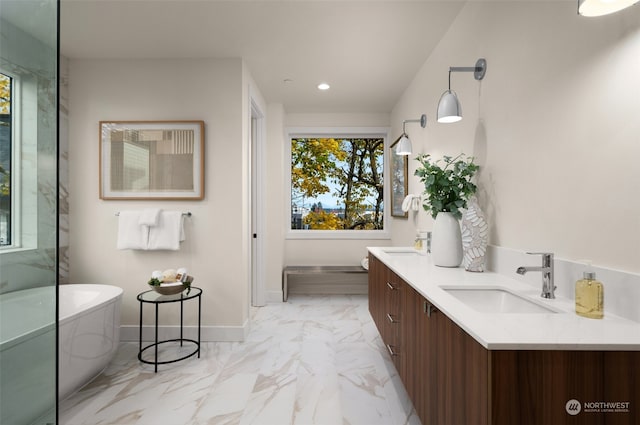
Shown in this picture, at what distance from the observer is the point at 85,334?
7.11 feet

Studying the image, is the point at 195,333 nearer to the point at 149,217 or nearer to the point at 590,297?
the point at 149,217

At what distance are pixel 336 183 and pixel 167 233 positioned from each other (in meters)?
2.44

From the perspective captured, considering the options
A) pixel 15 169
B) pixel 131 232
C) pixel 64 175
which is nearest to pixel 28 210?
pixel 15 169

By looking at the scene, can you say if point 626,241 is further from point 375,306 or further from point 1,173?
point 375,306

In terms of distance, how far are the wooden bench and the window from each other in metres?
3.48

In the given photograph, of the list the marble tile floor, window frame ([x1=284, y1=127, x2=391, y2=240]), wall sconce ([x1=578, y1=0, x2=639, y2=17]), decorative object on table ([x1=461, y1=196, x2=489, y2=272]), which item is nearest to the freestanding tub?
the marble tile floor

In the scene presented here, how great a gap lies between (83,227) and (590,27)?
3.59 meters

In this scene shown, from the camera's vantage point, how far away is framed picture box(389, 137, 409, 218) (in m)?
3.71

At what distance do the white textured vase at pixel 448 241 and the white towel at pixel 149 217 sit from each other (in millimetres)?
2209

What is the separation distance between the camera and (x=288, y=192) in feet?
15.3

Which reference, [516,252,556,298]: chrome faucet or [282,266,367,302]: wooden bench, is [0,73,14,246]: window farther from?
[282,266,367,302]: wooden bench

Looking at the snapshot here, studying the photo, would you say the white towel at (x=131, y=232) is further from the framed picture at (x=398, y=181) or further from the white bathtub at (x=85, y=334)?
the framed picture at (x=398, y=181)

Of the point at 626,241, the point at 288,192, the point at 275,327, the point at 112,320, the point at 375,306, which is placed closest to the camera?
the point at 626,241

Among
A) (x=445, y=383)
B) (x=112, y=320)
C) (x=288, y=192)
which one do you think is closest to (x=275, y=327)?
(x=112, y=320)
